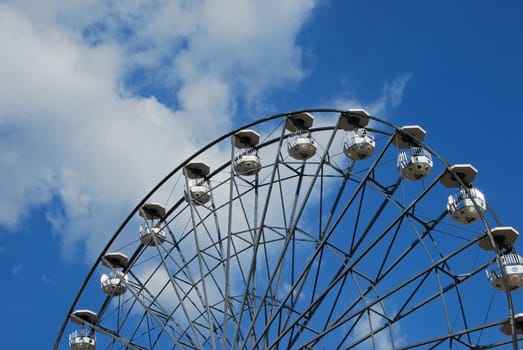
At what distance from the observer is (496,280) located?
25.4 m

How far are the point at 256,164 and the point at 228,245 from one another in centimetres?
371

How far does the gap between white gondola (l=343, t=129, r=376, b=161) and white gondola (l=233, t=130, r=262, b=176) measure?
291cm

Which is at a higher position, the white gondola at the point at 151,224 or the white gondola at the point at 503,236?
the white gondola at the point at 151,224

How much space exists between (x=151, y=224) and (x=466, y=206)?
32.6 feet

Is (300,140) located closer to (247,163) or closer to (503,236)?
(247,163)

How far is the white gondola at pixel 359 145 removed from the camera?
2675 centimetres

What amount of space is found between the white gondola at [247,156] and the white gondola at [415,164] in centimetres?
444

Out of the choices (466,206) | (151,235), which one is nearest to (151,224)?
(151,235)

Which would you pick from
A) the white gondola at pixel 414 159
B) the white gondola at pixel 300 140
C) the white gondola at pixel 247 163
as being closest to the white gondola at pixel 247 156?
the white gondola at pixel 247 163

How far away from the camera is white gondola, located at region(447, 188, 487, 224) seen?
25.3 metres

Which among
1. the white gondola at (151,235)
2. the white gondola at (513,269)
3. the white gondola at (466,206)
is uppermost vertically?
the white gondola at (151,235)

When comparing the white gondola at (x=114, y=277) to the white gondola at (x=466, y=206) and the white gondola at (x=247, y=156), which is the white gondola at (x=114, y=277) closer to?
the white gondola at (x=247, y=156)

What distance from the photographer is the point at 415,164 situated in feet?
86.1

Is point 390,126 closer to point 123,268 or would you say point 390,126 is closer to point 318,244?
point 318,244
